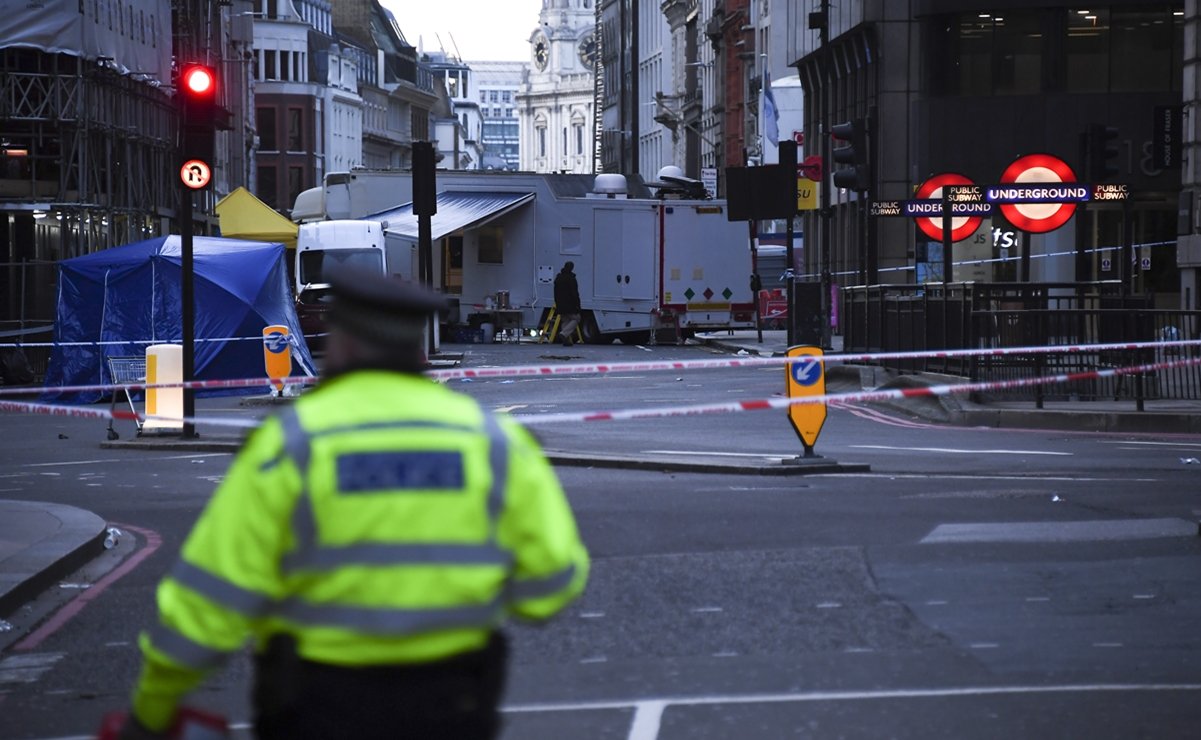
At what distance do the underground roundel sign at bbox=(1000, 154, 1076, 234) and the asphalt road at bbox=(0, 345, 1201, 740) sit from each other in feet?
19.1

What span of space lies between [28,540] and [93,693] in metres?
3.70

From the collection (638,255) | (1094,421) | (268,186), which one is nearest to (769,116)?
(638,255)

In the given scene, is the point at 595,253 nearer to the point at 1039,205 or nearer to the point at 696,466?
the point at 1039,205

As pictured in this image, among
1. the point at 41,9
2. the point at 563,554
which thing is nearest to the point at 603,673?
the point at 563,554

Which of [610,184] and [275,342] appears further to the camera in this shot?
[610,184]

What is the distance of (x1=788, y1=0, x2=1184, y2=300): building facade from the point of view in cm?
3728

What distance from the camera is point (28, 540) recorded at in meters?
10.5

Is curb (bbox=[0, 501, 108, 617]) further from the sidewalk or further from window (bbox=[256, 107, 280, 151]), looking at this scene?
window (bbox=[256, 107, 280, 151])

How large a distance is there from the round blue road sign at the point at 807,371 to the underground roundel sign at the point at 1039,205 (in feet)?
24.3

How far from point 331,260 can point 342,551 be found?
32979 millimetres

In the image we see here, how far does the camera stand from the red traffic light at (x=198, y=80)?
1614cm

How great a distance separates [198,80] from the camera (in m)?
16.2

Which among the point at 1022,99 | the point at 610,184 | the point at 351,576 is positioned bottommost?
the point at 351,576

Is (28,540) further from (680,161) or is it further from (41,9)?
(680,161)
